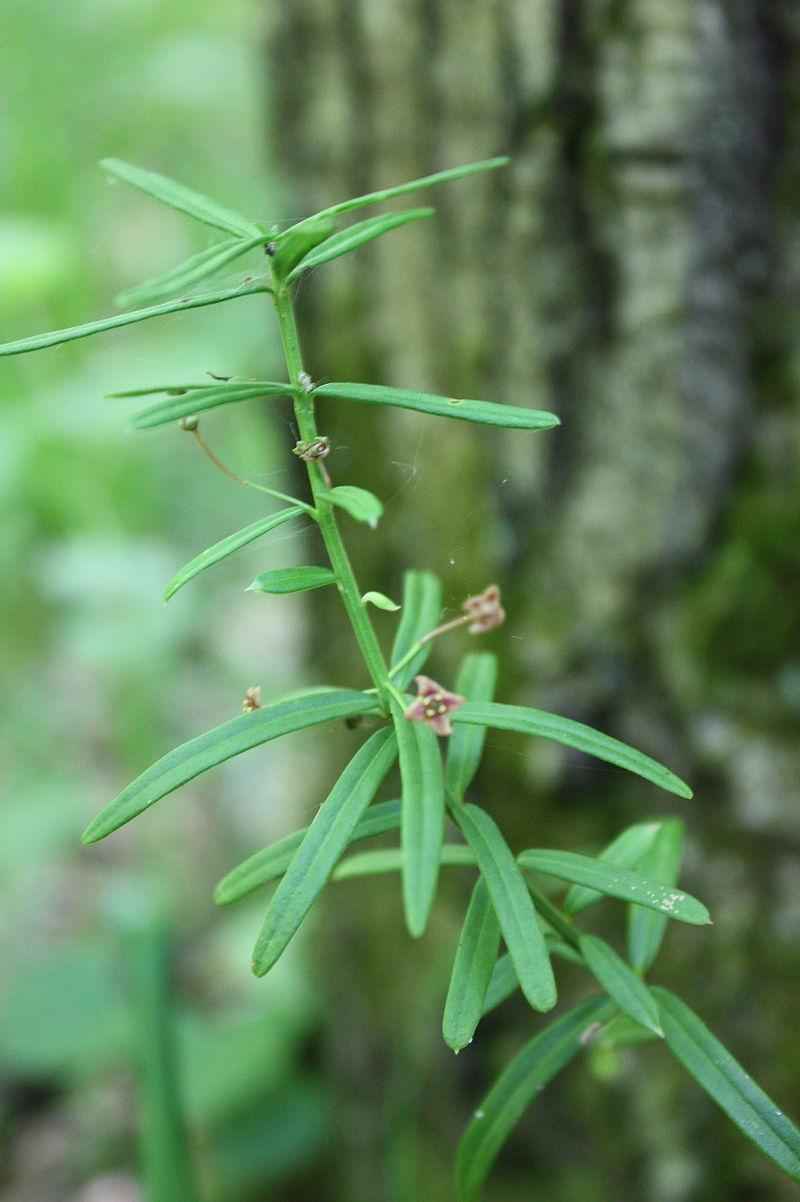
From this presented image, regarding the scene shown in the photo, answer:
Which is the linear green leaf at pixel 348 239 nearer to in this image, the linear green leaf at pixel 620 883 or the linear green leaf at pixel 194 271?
the linear green leaf at pixel 194 271

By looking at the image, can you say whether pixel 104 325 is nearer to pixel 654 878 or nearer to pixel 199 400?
pixel 199 400

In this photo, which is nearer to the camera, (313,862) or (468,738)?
(313,862)

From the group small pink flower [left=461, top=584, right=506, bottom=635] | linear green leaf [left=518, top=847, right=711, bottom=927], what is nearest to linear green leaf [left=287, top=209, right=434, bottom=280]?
small pink flower [left=461, top=584, right=506, bottom=635]

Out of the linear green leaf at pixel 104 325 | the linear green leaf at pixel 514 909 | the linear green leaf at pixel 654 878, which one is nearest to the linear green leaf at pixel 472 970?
the linear green leaf at pixel 514 909

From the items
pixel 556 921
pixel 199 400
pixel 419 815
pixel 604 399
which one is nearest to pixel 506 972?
pixel 556 921

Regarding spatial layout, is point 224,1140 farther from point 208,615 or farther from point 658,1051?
point 208,615

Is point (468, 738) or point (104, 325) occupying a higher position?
point (104, 325)
